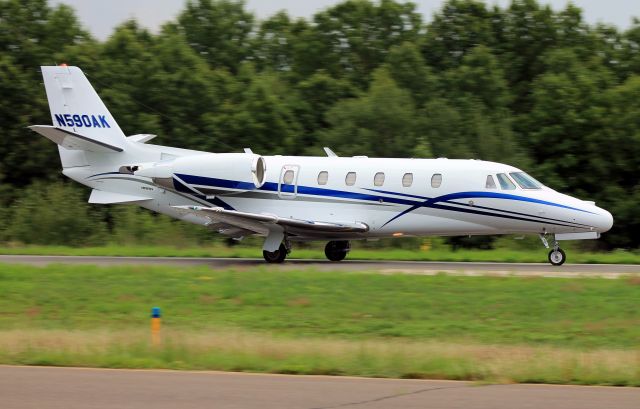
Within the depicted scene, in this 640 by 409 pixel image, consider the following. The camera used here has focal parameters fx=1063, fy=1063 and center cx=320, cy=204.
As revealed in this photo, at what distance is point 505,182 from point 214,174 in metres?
7.53

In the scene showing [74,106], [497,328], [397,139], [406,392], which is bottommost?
[406,392]

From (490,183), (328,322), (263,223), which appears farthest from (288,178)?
(328,322)

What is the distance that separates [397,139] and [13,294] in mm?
25875

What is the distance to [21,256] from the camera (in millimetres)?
29797

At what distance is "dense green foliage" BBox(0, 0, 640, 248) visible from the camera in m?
45.0

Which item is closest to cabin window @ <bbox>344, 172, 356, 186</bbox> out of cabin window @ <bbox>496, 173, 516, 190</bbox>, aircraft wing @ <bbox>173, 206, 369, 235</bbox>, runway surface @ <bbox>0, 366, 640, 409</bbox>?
aircraft wing @ <bbox>173, 206, 369, 235</bbox>

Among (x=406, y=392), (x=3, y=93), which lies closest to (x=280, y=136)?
(x=3, y=93)

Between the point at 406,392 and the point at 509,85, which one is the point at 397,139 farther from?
the point at 406,392

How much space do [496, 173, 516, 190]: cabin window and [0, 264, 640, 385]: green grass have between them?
4901 mm

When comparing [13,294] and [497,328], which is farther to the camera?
[13,294]

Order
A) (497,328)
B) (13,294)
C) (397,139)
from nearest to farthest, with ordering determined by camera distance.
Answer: (497,328) → (13,294) → (397,139)

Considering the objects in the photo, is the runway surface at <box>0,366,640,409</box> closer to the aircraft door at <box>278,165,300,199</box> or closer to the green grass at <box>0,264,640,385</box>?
the green grass at <box>0,264,640,385</box>

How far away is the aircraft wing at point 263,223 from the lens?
2595 cm

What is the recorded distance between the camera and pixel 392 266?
2570cm
